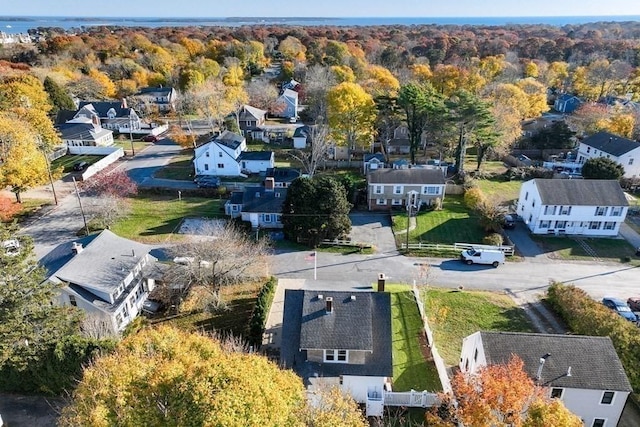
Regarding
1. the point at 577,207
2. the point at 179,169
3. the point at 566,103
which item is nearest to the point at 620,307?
the point at 577,207

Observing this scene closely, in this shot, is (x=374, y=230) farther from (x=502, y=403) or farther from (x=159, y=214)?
(x=502, y=403)

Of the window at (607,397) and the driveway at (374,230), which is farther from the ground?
the window at (607,397)

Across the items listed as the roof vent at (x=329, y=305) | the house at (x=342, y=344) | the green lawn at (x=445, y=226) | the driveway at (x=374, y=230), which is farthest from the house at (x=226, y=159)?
the roof vent at (x=329, y=305)

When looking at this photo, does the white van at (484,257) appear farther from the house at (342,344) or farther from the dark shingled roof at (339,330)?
the house at (342,344)

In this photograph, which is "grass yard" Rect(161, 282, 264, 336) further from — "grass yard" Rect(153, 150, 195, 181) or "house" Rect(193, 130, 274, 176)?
"grass yard" Rect(153, 150, 195, 181)

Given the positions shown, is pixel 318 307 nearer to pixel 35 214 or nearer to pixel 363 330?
pixel 363 330

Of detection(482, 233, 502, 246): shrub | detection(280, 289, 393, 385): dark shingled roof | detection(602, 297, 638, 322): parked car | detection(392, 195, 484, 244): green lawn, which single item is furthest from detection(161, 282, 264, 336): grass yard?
detection(602, 297, 638, 322): parked car
